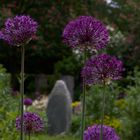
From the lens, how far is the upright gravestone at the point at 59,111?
12680 mm

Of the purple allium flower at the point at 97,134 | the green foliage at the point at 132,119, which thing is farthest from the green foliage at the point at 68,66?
the purple allium flower at the point at 97,134

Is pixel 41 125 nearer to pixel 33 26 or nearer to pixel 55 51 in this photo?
pixel 33 26

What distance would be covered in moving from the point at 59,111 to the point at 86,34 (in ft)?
32.2

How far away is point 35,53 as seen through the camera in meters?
20.5

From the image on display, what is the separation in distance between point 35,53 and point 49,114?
7973 mm

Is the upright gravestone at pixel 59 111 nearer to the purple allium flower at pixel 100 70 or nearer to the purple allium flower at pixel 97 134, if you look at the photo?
the purple allium flower at pixel 97 134

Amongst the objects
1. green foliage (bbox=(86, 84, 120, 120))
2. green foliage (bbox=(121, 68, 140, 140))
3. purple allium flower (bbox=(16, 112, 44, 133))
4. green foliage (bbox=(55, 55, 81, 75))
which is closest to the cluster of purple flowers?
purple allium flower (bbox=(16, 112, 44, 133))

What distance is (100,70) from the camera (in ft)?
9.88

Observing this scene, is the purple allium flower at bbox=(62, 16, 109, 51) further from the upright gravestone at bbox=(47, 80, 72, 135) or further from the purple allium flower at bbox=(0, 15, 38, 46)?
the upright gravestone at bbox=(47, 80, 72, 135)

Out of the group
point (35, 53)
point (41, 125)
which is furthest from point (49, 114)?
point (41, 125)

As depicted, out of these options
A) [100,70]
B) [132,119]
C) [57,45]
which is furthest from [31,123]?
[57,45]

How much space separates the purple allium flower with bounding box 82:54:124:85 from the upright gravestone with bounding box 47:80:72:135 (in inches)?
379

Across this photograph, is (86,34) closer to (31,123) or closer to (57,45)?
(31,123)

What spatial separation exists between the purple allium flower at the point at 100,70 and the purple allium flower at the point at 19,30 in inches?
13.0
